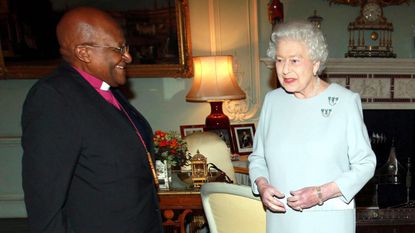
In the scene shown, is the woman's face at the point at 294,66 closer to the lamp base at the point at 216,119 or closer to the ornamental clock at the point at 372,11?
the lamp base at the point at 216,119

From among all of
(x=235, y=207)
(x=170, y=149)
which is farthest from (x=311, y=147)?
(x=170, y=149)

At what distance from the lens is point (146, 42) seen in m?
3.84

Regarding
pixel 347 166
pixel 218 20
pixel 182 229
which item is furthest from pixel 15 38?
pixel 347 166

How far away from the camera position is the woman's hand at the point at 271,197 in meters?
1.39

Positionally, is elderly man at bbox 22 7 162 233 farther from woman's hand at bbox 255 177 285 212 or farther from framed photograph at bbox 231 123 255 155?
framed photograph at bbox 231 123 255 155

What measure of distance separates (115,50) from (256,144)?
26.1 inches

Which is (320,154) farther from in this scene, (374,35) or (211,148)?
(374,35)

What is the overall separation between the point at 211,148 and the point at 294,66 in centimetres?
146

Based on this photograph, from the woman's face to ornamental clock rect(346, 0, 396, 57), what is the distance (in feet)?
8.69

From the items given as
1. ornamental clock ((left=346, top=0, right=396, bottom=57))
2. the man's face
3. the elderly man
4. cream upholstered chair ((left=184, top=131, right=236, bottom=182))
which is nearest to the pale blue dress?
the elderly man

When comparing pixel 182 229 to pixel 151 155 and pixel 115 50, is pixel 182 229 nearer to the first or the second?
pixel 151 155

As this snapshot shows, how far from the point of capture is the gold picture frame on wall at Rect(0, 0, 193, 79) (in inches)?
149

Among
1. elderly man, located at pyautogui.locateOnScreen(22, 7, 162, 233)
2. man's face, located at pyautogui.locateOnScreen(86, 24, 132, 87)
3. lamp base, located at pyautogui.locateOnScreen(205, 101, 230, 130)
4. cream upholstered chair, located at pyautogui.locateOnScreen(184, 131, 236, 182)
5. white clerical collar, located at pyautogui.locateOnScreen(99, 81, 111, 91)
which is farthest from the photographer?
lamp base, located at pyautogui.locateOnScreen(205, 101, 230, 130)

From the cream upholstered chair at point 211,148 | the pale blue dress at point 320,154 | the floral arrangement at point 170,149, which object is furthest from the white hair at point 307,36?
the cream upholstered chair at point 211,148
